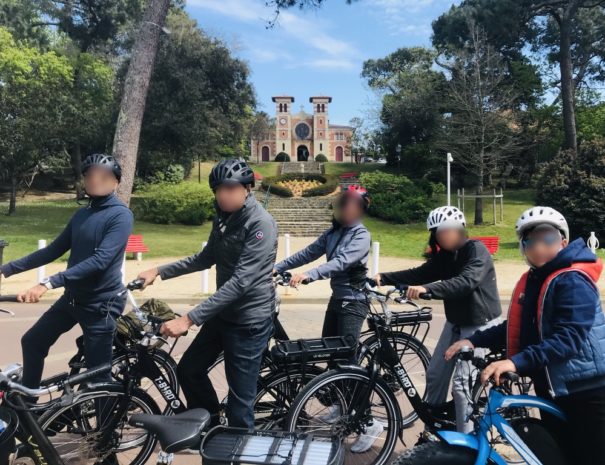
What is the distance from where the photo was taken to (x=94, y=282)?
11.0ft

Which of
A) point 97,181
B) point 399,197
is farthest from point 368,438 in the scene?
point 399,197

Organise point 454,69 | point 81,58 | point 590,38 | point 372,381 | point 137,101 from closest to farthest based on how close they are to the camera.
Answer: point 372,381 < point 137,101 < point 454,69 < point 81,58 < point 590,38

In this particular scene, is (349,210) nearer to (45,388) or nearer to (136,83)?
(45,388)

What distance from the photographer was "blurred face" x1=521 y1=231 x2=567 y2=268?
7.75 ft

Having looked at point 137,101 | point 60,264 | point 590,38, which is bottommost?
point 60,264

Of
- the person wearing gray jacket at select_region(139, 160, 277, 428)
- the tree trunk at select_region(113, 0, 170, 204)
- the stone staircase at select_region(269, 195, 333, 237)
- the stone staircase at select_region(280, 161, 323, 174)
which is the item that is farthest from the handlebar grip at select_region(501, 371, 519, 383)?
the stone staircase at select_region(280, 161, 323, 174)

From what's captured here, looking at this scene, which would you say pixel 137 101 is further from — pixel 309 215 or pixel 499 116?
pixel 499 116

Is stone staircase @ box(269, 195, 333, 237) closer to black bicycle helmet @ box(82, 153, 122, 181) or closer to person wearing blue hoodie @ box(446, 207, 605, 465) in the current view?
black bicycle helmet @ box(82, 153, 122, 181)

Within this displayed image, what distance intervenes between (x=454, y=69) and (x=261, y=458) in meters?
31.1

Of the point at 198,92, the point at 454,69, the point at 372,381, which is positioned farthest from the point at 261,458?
the point at 454,69

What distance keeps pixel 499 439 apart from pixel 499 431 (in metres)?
0.10

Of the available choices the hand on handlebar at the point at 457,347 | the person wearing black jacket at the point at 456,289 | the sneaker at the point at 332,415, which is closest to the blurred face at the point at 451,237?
the person wearing black jacket at the point at 456,289

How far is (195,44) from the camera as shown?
2706cm

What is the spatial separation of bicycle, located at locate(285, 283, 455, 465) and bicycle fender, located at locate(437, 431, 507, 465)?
3.46ft
